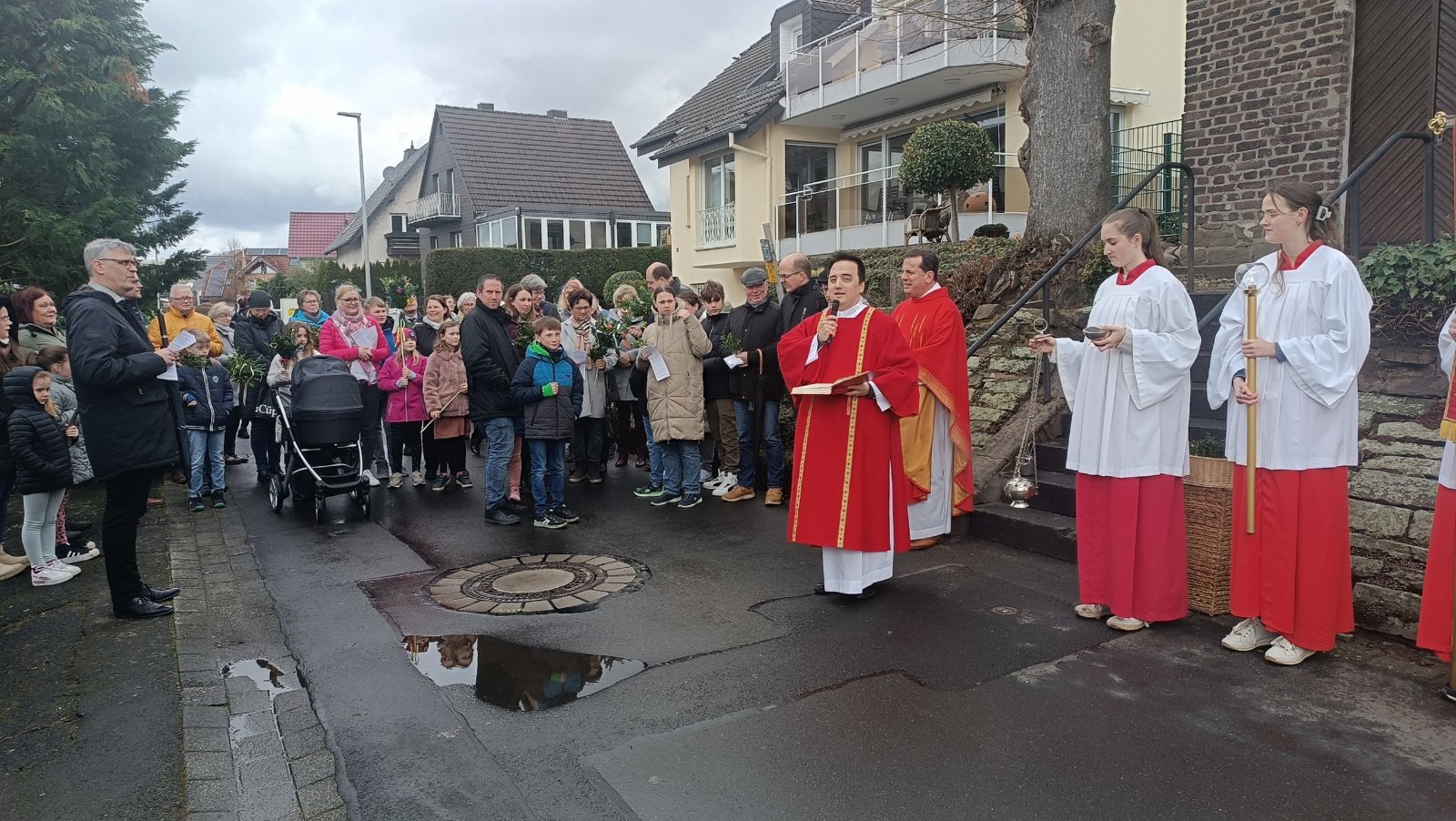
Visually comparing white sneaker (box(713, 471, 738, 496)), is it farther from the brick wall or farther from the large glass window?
the large glass window

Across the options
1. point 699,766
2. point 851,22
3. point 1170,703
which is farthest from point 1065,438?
point 851,22

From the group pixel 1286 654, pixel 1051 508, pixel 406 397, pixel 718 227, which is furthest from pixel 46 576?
pixel 718 227

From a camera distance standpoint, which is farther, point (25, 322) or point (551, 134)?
point (551, 134)

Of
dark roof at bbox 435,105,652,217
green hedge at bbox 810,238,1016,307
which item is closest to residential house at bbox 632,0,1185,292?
green hedge at bbox 810,238,1016,307

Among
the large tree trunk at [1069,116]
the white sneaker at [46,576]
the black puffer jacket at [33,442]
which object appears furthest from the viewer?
the large tree trunk at [1069,116]

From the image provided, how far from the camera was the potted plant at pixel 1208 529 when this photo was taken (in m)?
5.39

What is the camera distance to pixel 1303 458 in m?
4.68

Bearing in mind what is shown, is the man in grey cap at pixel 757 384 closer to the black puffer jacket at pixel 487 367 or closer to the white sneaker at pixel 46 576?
the black puffer jacket at pixel 487 367

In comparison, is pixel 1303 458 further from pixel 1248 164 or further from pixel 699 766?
pixel 1248 164

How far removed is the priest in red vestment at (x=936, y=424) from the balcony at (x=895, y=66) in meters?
12.4

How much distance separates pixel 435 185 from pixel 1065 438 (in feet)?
142

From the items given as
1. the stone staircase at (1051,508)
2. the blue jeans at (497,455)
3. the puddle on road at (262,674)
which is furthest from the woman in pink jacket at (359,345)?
the stone staircase at (1051,508)

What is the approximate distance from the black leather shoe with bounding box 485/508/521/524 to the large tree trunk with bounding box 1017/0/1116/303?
541 cm

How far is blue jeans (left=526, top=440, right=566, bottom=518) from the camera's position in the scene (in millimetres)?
8258
